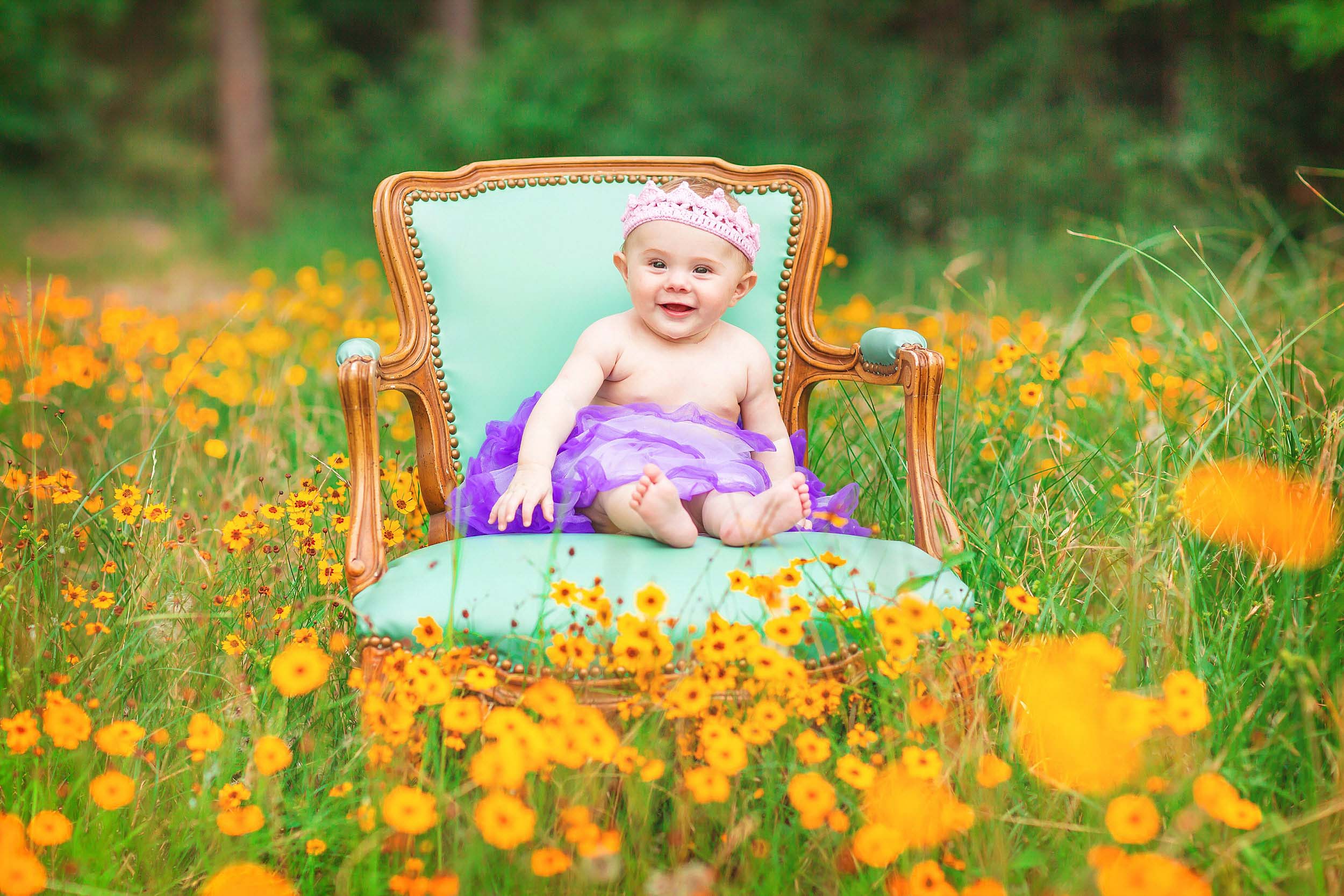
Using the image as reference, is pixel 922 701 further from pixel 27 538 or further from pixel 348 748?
pixel 27 538

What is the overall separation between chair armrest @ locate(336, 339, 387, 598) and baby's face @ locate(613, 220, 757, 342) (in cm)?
60

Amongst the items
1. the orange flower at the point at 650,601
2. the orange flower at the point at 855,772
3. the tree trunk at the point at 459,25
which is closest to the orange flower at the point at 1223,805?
the orange flower at the point at 855,772

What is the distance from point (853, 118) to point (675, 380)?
7.76 meters

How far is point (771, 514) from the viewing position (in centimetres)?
185

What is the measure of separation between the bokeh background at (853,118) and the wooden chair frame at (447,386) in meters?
3.88

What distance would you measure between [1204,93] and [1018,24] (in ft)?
6.72

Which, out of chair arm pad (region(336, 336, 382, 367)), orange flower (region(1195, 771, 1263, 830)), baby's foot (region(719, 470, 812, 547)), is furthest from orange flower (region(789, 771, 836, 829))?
chair arm pad (region(336, 336, 382, 367))

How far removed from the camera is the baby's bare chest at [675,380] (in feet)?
7.39

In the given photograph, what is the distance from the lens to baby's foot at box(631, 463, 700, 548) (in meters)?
1.81

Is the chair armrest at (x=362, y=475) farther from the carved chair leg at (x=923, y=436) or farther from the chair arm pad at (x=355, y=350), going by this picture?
the carved chair leg at (x=923, y=436)

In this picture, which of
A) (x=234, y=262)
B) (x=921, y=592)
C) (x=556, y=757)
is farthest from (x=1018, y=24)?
(x=556, y=757)

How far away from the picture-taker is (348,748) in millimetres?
1795

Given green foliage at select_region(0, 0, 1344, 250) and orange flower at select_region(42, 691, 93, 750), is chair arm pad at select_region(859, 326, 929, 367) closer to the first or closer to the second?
orange flower at select_region(42, 691, 93, 750)

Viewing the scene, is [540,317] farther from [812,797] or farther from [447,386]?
[812,797]
